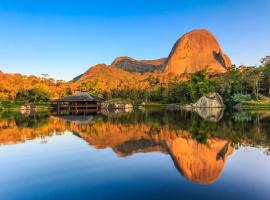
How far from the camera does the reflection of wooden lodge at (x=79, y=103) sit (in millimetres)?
55016

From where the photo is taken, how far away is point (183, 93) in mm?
63125

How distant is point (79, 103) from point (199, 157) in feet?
166

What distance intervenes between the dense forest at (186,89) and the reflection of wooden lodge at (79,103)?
14.3m

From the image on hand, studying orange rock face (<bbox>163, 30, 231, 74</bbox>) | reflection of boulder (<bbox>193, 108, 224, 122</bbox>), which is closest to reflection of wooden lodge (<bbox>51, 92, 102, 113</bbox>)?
reflection of boulder (<bbox>193, 108, 224, 122</bbox>)

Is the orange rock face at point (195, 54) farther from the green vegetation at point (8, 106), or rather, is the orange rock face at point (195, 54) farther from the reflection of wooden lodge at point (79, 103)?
the green vegetation at point (8, 106)

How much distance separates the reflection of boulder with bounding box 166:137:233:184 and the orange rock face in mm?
145080

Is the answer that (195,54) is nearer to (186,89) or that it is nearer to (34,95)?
(186,89)

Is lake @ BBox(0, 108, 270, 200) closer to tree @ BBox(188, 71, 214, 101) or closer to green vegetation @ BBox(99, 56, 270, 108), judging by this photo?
green vegetation @ BBox(99, 56, 270, 108)

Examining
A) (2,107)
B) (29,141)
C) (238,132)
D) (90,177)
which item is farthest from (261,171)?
(2,107)

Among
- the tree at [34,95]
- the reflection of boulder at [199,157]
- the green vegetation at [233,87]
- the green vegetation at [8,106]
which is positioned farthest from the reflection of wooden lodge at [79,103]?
the reflection of boulder at [199,157]

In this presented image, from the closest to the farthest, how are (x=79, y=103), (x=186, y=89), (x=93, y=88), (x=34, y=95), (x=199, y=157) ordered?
(x=199, y=157), (x=79, y=103), (x=186, y=89), (x=34, y=95), (x=93, y=88)

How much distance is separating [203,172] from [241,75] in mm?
54142

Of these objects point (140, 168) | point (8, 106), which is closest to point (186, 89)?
point (8, 106)

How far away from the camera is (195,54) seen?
15988 centimetres
